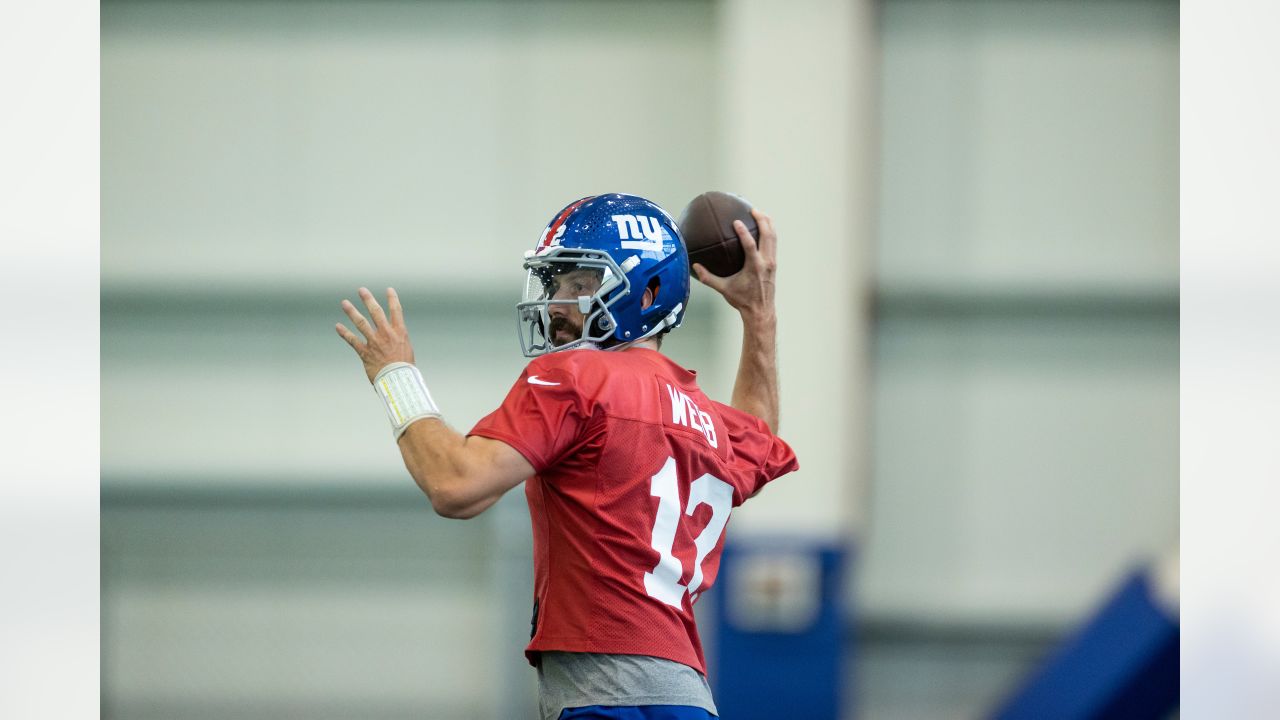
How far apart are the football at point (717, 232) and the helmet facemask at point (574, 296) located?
1.89 ft

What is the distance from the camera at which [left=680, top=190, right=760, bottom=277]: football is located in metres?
3.33

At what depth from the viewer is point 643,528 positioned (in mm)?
2662

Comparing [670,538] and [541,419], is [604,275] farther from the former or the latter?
[670,538]

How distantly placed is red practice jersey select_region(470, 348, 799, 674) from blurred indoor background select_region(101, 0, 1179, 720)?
4.36 meters

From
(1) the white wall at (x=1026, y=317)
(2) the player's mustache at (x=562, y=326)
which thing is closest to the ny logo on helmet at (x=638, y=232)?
(2) the player's mustache at (x=562, y=326)

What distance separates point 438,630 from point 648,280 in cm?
478

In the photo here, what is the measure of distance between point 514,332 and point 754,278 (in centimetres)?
404

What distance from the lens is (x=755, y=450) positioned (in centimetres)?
307

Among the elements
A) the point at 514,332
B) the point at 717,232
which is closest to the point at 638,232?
the point at 717,232

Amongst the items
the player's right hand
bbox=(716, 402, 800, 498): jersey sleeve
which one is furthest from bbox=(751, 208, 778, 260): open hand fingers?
bbox=(716, 402, 800, 498): jersey sleeve

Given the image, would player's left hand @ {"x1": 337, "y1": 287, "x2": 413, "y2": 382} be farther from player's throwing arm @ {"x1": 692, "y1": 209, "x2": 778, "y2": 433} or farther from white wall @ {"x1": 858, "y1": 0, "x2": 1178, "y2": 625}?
white wall @ {"x1": 858, "y1": 0, "x2": 1178, "y2": 625}

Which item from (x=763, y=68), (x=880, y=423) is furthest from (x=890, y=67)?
(x=880, y=423)

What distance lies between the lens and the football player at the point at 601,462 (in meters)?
2.55

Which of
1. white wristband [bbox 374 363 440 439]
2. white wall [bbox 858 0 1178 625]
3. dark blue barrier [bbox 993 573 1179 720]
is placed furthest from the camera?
white wall [bbox 858 0 1178 625]
